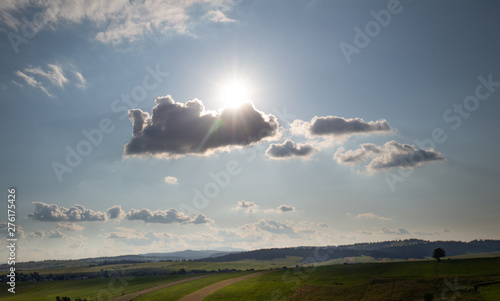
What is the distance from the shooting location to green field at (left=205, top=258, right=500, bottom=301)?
6950 centimetres

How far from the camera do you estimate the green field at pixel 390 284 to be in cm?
6950

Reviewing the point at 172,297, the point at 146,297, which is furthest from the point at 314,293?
the point at 146,297

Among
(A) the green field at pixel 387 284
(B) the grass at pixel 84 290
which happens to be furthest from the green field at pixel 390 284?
(B) the grass at pixel 84 290

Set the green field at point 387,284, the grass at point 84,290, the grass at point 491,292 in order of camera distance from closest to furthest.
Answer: the grass at point 491,292
the green field at point 387,284
the grass at point 84,290

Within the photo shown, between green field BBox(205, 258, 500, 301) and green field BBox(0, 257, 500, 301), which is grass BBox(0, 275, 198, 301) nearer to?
green field BBox(0, 257, 500, 301)

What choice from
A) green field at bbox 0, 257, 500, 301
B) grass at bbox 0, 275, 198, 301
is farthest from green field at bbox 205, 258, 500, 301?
grass at bbox 0, 275, 198, 301

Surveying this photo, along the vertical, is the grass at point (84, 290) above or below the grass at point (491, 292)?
below

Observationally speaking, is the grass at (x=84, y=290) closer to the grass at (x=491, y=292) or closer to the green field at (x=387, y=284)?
the green field at (x=387, y=284)

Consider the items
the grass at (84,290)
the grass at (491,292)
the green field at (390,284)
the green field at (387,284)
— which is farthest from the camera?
the grass at (84,290)

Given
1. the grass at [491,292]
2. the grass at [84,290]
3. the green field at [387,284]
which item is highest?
the grass at [491,292]

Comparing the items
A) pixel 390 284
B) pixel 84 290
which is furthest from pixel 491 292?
pixel 84 290

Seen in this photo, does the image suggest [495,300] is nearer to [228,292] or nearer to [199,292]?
[228,292]

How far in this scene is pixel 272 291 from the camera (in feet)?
269

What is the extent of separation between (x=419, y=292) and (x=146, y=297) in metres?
74.6
